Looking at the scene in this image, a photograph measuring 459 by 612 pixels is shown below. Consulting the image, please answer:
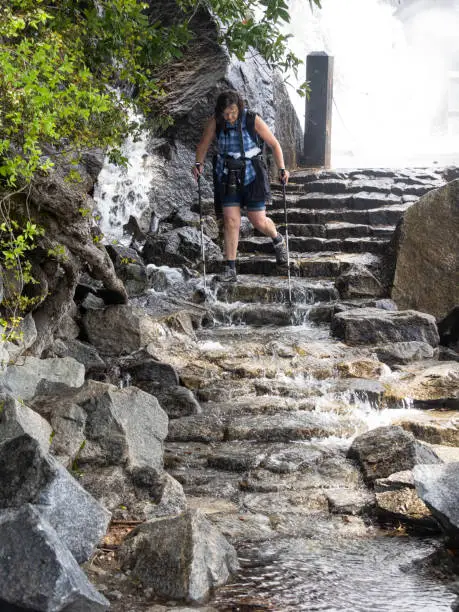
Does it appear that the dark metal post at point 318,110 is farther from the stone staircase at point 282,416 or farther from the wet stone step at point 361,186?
the stone staircase at point 282,416

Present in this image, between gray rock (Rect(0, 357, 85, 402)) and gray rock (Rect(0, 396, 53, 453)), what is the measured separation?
479 millimetres

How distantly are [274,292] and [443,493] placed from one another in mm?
6240

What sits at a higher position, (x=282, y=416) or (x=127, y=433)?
(x=127, y=433)

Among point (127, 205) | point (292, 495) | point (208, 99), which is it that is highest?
point (208, 99)

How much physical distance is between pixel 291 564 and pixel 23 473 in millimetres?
1369

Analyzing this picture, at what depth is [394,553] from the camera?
12.7 feet

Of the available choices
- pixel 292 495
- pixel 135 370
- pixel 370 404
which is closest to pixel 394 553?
pixel 292 495

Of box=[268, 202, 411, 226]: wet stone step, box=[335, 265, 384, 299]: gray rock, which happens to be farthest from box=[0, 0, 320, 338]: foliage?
box=[268, 202, 411, 226]: wet stone step

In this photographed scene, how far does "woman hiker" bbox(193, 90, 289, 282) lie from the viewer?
8789 millimetres

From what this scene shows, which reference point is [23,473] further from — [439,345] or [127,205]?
[127,205]

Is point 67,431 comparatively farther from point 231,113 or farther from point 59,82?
point 231,113

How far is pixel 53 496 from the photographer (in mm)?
3455

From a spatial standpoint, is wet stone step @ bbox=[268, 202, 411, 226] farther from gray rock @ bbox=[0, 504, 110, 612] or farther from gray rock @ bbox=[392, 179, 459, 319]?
gray rock @ bbox=[0, 504, 110, 612]

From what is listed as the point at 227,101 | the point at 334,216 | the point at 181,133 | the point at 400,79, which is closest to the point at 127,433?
the point at 227,101
